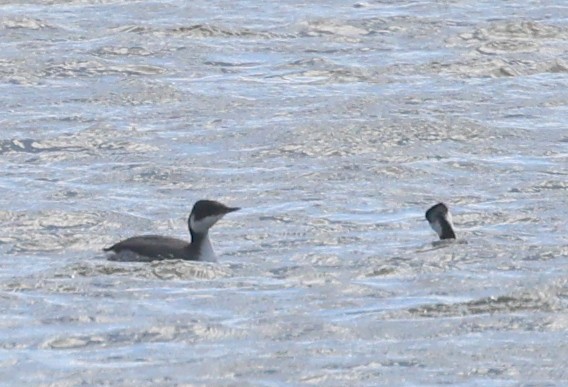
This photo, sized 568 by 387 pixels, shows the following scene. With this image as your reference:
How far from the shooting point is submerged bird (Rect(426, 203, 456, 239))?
21.3 metres

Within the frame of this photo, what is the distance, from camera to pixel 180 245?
67.6 ft

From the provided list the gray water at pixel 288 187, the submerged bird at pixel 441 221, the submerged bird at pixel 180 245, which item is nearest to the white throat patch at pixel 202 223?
the submerged bird at pixel 180 245

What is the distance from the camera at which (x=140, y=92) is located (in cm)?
3002

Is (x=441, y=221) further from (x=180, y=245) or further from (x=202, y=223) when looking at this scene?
(x=180, y=245)

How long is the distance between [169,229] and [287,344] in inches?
241

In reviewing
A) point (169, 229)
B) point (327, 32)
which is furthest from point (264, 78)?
point (169, 229)

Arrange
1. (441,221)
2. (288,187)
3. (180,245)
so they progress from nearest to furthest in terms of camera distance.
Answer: (180,245)
(441,221)
(288,187)

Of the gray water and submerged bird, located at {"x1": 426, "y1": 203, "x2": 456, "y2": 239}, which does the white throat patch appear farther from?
submerged bird, located at {"x1": 426, "y1": 203, "x2": 456, "y2": 239}

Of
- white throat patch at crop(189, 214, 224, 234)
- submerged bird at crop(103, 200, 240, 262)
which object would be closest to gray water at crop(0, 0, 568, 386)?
submerged bird at crop(103, 200, 240, 262)

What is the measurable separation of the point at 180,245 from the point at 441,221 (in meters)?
2.62

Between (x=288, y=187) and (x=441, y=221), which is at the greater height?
(x=441, y=221)

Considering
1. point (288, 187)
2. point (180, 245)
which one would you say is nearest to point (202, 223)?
point (180, 245)

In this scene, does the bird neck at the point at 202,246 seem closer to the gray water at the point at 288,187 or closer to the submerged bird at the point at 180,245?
the submerged bird at the point at 180,245

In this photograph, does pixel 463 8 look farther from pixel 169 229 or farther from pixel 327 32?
pixel 169 229
